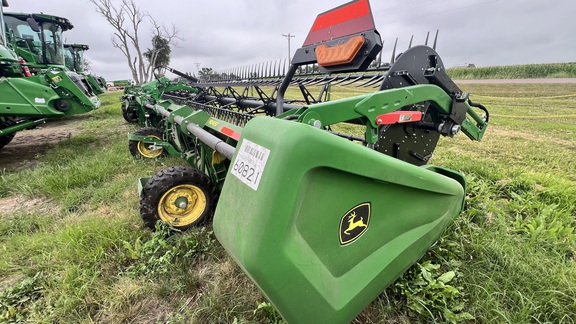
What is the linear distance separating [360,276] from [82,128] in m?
10.2

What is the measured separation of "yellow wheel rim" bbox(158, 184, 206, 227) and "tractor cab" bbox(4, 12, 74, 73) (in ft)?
30.5

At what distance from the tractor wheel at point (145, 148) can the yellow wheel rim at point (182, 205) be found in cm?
274

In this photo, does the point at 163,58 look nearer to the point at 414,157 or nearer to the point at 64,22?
the point at 64,22

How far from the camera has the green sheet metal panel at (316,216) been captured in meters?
1.00

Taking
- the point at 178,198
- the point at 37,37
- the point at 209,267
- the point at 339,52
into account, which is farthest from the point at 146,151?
the point at 37,37

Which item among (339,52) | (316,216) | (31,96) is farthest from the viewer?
(31,96)

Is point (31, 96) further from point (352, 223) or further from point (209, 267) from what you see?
point (352, 223)

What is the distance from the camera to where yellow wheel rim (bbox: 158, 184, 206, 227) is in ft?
8.34

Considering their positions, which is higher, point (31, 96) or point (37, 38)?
point (37, 38)

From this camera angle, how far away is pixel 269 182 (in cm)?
100

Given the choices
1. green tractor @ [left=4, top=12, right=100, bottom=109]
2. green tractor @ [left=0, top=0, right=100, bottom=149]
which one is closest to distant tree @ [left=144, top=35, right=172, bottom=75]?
green tractor @ [left=4, top=12, right=100, bottom=109]

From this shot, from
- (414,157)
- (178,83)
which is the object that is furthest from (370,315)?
(178,83)

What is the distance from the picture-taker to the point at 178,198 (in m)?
2.57

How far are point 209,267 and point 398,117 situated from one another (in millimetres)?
1710
